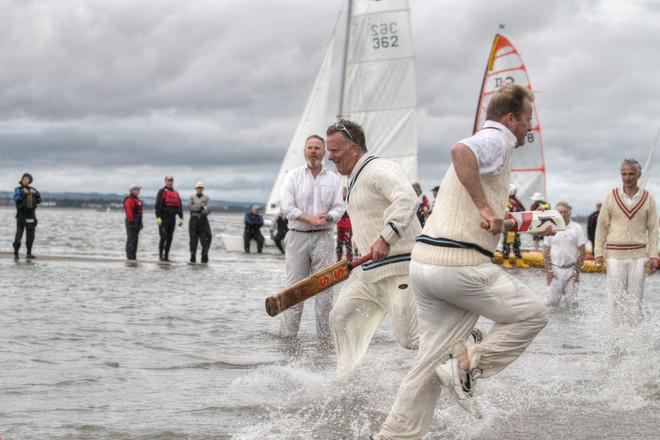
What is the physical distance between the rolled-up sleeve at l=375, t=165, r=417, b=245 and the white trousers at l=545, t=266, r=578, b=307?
8416 millimetres

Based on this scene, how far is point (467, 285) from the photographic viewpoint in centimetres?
436

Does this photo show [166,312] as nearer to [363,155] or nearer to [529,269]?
[363,155]

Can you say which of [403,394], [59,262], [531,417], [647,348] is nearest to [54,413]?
[403,394]

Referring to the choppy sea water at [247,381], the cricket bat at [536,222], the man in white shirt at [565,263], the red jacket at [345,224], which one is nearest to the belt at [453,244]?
the cricket bat at [536,222]

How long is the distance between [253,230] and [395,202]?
2457 cm

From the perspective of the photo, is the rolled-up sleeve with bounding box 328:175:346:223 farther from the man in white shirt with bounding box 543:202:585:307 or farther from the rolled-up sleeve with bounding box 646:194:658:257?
the man in white shirt with bounding box 543:202:585:307

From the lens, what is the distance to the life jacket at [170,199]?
829 inches

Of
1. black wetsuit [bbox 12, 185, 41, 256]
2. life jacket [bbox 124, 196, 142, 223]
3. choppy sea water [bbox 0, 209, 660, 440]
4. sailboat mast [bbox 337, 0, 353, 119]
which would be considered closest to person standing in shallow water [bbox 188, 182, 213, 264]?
life jacket [bbox 124, 196, 142, 223]

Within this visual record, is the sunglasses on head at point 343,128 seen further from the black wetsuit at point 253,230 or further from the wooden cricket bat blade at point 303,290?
the black wetsuit at point 253,230

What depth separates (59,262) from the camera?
792 inches

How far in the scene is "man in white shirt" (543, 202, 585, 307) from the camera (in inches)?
539

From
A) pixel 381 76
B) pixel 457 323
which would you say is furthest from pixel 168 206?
pixel 457 323

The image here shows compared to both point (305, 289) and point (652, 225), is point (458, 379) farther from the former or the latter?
point (652, 225)

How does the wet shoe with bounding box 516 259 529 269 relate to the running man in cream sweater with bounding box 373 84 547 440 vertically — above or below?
below
